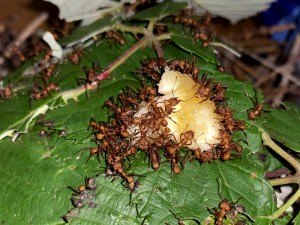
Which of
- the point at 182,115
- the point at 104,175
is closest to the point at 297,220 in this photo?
the point at 182,115

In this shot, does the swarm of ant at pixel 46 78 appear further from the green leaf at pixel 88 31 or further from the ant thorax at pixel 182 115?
the ant thorax at pixel 182 115

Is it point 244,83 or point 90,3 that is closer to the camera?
point 244,83

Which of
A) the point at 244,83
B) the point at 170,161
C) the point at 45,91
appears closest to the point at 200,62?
the point at 244,83

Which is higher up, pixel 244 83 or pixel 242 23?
pixel 244 83

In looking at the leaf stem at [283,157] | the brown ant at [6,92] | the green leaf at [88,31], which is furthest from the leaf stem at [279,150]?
the brown ant at [6,92]

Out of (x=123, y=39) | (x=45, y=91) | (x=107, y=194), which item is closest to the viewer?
(x=107, y=194)

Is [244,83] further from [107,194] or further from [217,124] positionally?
[107,194]

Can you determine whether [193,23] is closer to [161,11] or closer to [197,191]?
[161,11]
